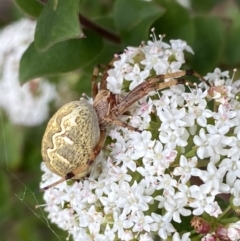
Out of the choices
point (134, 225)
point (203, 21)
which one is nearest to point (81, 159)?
point (134, 225)

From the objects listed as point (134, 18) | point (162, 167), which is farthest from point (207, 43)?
point (162, 167)

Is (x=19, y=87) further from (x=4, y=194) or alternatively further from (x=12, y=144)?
(x=4, y=194)

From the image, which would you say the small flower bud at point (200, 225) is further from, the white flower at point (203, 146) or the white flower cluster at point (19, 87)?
the white flower cluster at point (19, 87)

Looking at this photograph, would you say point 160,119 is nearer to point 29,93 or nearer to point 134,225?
point 134,225

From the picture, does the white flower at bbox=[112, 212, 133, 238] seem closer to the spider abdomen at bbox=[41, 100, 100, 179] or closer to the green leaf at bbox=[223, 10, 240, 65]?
the spider abdomen at bbox=[41, 100, 100, 179]

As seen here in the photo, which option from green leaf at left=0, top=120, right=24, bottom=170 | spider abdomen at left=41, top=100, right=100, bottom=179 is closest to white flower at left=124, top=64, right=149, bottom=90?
spider abdomen at left=41, top=100, right=100, bottom=179

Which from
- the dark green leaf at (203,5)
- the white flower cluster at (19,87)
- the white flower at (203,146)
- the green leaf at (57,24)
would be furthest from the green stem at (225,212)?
the white flower cluster at (19,87)

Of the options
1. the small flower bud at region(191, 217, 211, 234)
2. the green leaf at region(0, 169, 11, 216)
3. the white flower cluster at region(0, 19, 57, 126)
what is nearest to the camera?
the small flower bud at region(191, 217, 211, 234)
